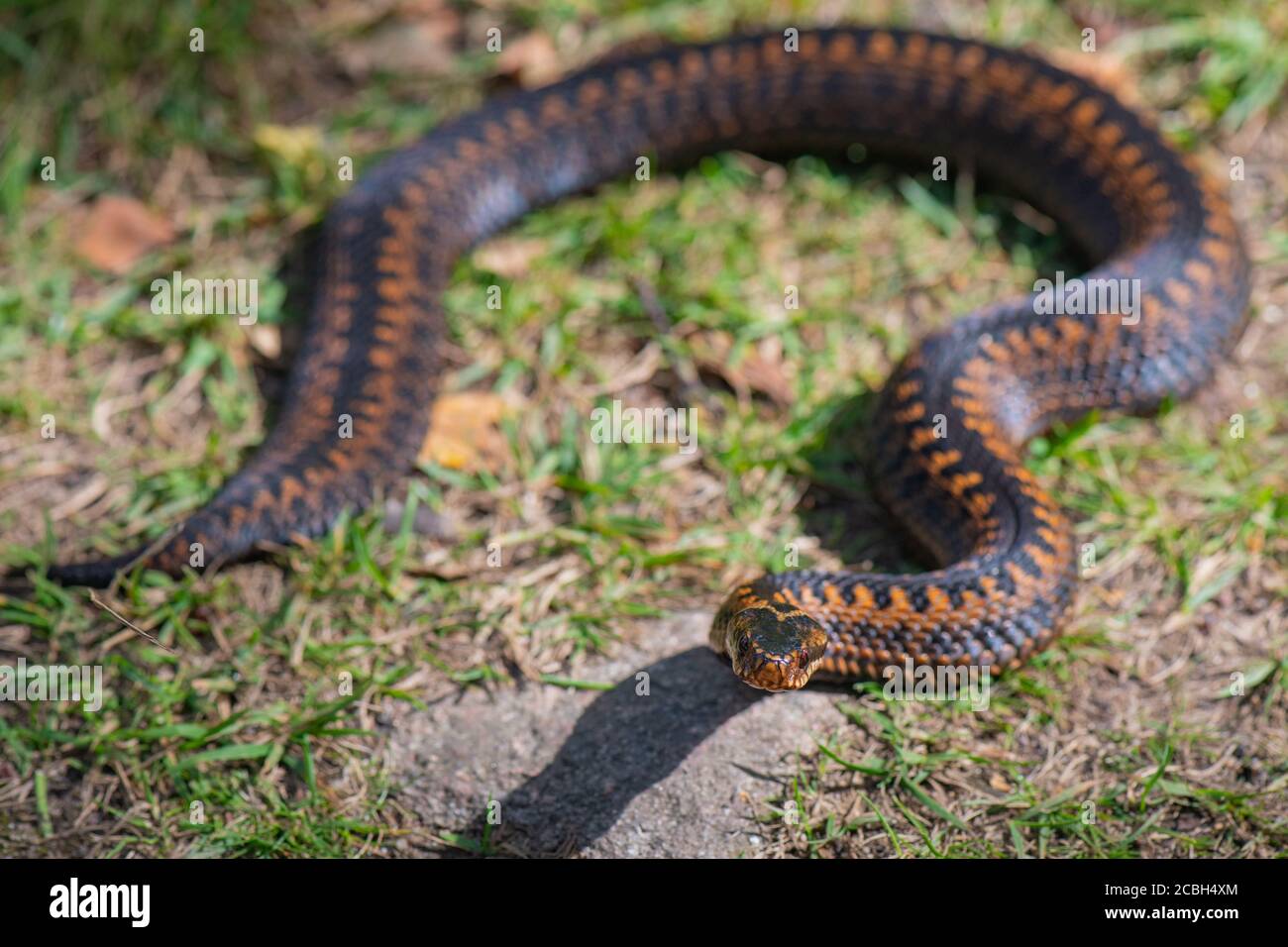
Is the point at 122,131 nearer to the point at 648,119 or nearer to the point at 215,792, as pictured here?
the point at 648,119

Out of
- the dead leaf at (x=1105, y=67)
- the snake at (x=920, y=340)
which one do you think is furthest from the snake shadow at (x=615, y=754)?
the dead leaf at (x=1105, y=67)

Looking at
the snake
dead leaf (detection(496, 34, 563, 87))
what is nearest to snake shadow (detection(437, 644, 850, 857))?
the snake

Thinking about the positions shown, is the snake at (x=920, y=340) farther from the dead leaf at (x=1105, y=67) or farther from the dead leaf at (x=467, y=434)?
the dead leaf at (x=1105, y=67)

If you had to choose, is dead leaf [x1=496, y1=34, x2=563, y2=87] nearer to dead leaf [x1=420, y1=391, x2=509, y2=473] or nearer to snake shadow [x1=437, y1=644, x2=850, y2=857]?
dead leaf [x1=420, y1=391, x2=509, y2=473]

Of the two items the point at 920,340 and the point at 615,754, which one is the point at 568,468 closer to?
the point at 615,754

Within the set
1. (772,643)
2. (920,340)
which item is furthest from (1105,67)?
(772,643)
